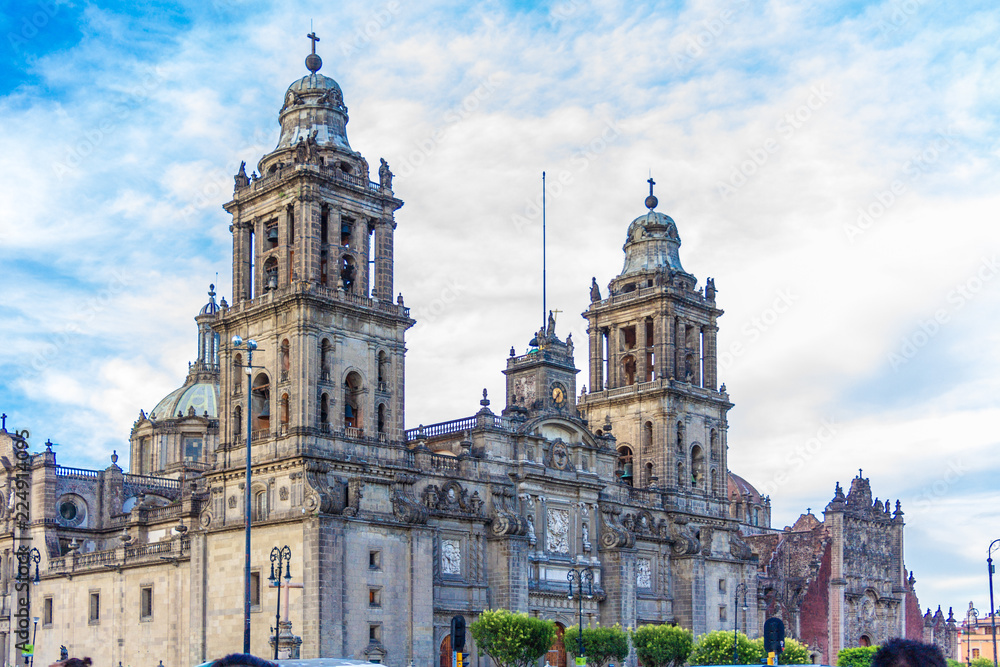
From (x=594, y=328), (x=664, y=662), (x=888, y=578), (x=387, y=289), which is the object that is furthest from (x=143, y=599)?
(x=888, y=578)

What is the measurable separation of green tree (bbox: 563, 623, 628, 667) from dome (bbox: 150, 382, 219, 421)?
126 feet

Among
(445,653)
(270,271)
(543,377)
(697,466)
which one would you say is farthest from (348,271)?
(697,466)

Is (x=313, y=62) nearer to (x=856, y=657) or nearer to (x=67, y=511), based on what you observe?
(x=67, y=511)

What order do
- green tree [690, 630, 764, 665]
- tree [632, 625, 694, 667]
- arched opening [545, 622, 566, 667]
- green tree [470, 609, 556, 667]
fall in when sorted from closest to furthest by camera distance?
green tree [470, 609, 556, 667] → green tree [690, 630, 764, 665] → tree [632, 625, 694, 667] → arched opening [545, 622, 566, 667]

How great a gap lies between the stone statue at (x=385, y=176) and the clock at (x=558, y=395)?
1453 centimetres

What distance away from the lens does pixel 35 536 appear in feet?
237

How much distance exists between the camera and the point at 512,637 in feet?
181

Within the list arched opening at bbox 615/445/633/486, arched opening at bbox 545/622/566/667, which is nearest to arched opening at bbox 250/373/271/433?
arched opening at bbox 545/622/566/667

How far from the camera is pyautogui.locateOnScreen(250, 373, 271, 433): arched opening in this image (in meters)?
58.9

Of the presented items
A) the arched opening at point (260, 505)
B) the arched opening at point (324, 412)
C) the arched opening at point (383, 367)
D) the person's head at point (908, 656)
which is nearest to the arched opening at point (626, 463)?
the arched opening at point (383, 367)

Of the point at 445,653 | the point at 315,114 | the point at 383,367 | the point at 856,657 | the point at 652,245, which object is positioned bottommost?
the point at 856,657

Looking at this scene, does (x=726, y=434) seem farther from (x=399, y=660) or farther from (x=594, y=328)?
(x=399, y=660)

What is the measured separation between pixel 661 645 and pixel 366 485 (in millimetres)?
16090

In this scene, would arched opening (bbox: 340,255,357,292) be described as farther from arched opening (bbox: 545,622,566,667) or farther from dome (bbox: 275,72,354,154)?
arched opening (bbox: 545,622,566,667)
